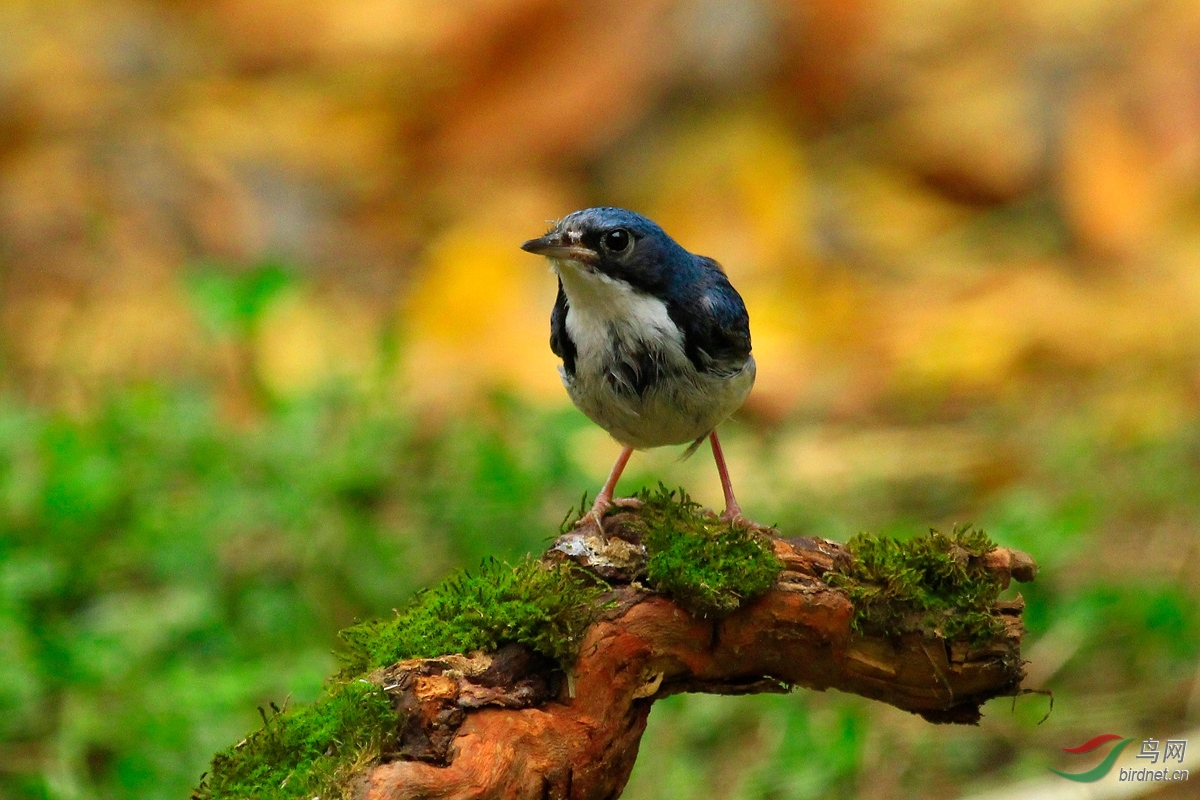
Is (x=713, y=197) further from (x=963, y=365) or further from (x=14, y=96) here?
(x=14, y=96)

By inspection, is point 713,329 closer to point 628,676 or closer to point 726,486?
point 726,486

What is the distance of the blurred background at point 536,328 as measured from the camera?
5.73 m

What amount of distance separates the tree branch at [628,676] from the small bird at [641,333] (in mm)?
465

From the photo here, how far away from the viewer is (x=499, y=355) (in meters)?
8.63

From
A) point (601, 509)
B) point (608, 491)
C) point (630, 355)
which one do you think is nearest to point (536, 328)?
point (608, 491)

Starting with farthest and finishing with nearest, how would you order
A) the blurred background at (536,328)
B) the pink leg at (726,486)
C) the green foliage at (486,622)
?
the blurred background at (536,328) → the pink leg at (726,486) → the green foliage at (486,622)

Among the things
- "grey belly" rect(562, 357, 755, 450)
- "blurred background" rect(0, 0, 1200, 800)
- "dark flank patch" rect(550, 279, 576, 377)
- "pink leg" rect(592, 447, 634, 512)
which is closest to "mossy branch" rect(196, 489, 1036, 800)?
"pink leg" rect(592, 447, 634, 512)

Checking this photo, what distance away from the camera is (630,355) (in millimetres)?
3916

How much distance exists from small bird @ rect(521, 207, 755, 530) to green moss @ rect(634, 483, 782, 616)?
330mm

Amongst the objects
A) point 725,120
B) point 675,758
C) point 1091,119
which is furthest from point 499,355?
point 1091,119

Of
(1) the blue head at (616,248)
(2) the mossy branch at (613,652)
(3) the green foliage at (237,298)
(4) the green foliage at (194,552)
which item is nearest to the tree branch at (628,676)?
(2) the mossy branch at (613,652)

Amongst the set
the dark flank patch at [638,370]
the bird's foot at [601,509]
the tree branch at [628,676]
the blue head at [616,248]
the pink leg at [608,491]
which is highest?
the blue head at [616,248]

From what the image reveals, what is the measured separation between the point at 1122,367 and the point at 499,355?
14.1ft

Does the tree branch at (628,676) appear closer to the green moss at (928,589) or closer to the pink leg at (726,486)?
the green moss at (928,589)
